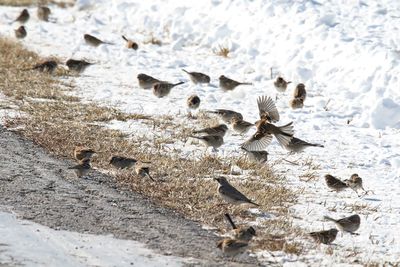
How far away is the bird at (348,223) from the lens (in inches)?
314

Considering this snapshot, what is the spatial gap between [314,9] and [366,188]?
26.7ft

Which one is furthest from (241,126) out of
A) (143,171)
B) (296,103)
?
(143,171)

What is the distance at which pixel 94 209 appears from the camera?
27.4 feet

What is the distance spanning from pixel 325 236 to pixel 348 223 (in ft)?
1.56

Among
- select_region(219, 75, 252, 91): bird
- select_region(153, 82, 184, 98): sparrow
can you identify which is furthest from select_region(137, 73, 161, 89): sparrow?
select_region(219, 75, 252, 91): bird

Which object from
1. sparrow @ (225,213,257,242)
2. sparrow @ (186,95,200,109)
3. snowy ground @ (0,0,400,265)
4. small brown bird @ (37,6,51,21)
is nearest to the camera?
sparrow @ (225,213,257,242)

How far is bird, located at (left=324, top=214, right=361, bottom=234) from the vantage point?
314 inches

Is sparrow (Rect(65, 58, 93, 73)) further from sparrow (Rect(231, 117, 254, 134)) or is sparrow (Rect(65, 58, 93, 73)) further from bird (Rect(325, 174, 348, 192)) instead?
bird (Rect(325, 174, 348, 192))

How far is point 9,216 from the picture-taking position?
794 cm

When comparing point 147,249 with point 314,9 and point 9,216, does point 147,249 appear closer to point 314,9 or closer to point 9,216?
point 9,216

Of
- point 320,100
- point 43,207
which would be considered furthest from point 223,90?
point 43,207

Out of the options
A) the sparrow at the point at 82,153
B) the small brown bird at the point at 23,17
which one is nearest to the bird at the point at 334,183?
the sparrow at the point at 82,153

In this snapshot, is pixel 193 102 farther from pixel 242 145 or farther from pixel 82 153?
pixel 82 153

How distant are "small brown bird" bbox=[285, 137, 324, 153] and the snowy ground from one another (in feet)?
0.42
